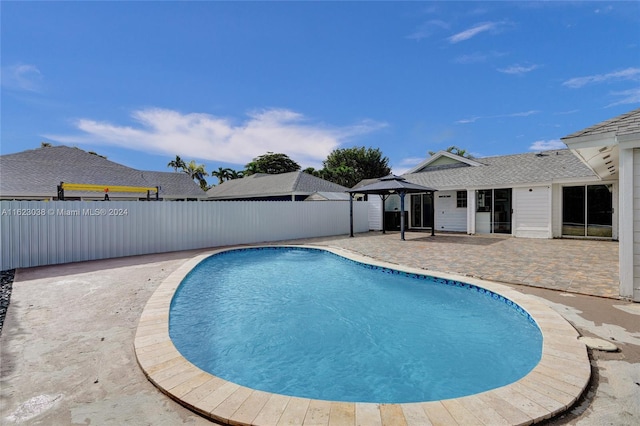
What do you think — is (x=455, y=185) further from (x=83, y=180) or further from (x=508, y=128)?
(x=83, y=180)

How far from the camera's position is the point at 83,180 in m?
18.5

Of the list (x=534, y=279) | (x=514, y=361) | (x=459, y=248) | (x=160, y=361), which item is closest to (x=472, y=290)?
(x=534, y=279)

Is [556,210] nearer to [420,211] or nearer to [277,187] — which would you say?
[420,211]

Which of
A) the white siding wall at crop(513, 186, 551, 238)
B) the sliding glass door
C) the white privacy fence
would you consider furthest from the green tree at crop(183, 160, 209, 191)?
the sliding glass door

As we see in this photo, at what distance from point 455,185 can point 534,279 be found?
956 cm

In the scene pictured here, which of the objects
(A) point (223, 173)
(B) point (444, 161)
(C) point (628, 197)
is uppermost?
(A) point (223, 173)

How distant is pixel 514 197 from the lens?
13109 millimetres

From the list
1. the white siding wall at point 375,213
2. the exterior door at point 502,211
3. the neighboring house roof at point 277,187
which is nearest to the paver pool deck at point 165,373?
the exterior door at point 502,211

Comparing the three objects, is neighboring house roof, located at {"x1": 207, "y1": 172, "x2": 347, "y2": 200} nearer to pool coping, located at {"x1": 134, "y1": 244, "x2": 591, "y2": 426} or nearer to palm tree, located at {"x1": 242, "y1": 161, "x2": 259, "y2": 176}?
palm tree, located at {"x1": 242, "y1": 161, "x2": 259, "y2": 176}

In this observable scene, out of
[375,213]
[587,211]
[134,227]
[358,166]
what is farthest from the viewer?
[358,166]

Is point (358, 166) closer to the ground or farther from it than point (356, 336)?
farther from it

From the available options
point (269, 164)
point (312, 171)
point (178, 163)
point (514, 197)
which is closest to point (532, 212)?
point (514, 197)

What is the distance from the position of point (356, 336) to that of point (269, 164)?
43.4 m

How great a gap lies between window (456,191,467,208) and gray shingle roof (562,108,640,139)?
411 inches
